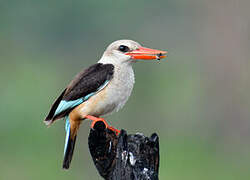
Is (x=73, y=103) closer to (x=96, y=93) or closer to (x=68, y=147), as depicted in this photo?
(x=96, y=93)

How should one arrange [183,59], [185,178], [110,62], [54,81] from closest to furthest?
[110,62]
[185,178]
[54,81]
[183,59]

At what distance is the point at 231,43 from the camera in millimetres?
16469

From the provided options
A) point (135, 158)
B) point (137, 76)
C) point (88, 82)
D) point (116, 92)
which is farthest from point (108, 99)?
point (137, 76)

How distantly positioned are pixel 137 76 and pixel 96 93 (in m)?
9.23

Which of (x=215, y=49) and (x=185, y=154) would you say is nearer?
(x=185, y=154)

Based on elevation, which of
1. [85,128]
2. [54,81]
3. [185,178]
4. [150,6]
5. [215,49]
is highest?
[150,6]

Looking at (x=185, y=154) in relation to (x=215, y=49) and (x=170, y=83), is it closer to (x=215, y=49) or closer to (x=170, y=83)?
(x=170, y=83)

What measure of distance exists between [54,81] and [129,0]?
5137 mm

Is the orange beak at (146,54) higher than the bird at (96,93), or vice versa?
the orange beak at (146,54)

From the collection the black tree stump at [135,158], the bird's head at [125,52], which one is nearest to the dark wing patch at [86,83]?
the bird's head at [125,52]

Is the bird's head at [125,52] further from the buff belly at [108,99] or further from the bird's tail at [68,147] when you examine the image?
the bird's tail at [68,147]

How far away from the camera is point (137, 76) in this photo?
14.3 metres

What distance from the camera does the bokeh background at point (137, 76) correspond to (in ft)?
37.6

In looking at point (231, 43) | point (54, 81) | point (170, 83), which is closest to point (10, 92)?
point (54, 81)
